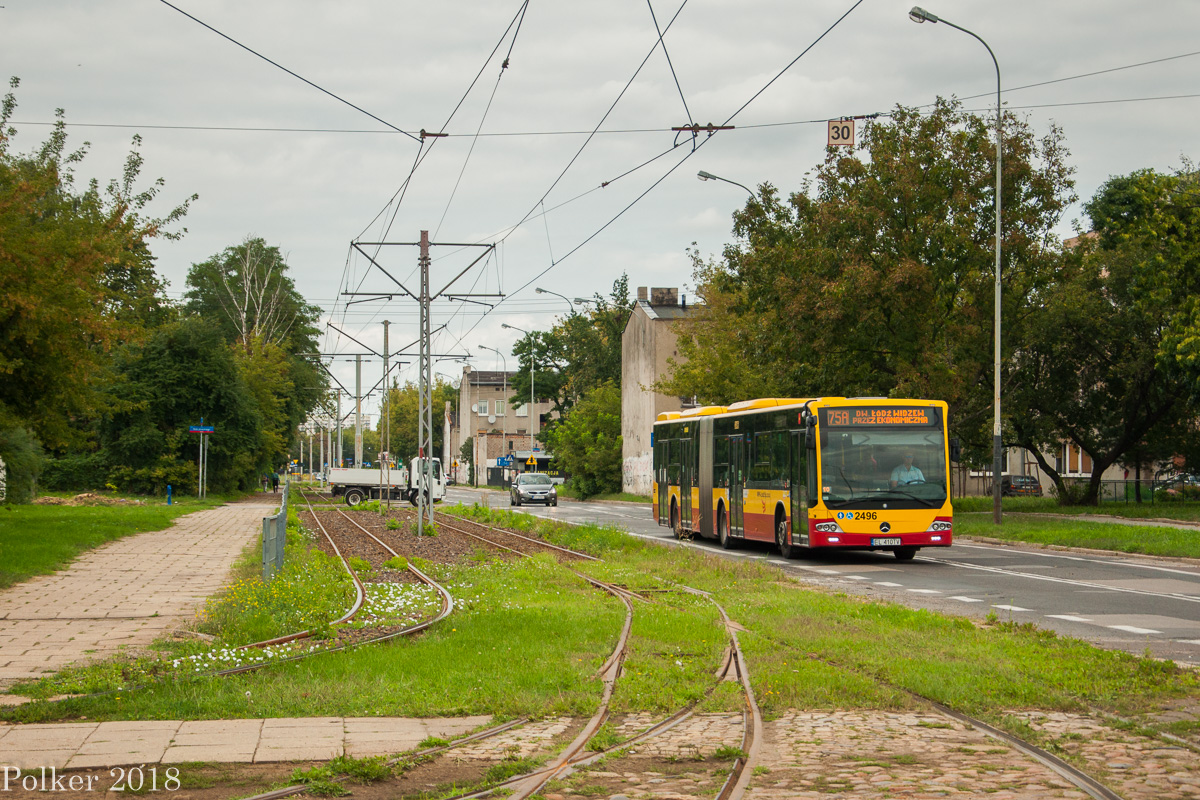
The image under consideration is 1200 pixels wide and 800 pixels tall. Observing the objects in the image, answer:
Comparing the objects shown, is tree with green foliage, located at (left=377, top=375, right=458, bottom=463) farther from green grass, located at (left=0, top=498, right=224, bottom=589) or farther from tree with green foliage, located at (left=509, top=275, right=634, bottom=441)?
green grass, located at (left=0, top=498, right=224, bottom=589)

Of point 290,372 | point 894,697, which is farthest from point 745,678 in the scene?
point 290,372

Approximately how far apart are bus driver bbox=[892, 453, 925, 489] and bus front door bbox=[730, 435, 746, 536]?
174 inches

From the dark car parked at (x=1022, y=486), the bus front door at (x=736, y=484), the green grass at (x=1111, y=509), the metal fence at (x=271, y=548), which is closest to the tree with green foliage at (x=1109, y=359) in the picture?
the green grass at (x=1111, y=509)

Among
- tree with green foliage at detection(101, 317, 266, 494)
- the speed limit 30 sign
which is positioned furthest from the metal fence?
tree with green foliage at detection(101, 317, 266, 494)

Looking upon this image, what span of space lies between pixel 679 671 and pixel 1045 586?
373 inches

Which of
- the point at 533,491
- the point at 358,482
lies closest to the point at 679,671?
the point at 533,491

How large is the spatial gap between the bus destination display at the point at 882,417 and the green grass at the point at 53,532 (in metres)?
13.6

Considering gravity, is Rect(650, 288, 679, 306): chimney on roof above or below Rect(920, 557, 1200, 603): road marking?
above

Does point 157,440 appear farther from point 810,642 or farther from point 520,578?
point 810,642

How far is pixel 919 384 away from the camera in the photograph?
31.3 m

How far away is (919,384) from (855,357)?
2.94 metres

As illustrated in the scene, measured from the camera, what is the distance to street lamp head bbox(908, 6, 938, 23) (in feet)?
84.0

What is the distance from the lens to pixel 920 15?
25.8 m

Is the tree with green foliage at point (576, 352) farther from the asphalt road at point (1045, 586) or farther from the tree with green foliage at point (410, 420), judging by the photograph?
the asphalt road at point (1045, 586)
